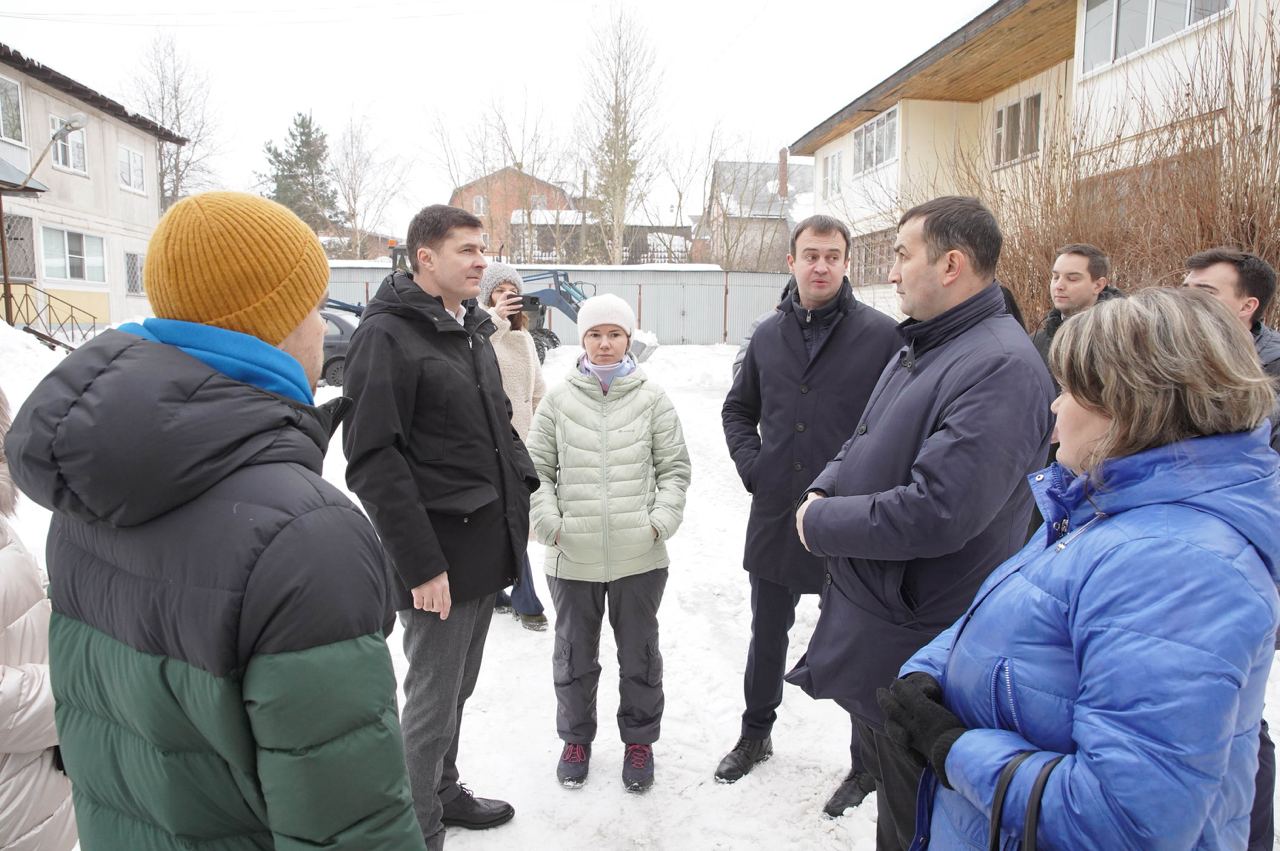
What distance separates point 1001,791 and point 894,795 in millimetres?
841

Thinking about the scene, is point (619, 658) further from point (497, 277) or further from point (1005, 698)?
point (497, 277)

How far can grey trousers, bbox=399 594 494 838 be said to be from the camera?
2615 mm

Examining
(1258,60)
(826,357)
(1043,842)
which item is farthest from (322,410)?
(1258,60)

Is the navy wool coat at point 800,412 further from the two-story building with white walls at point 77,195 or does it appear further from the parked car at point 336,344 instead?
the two-story building with white walls at point 77,195

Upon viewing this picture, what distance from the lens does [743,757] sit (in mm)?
3326

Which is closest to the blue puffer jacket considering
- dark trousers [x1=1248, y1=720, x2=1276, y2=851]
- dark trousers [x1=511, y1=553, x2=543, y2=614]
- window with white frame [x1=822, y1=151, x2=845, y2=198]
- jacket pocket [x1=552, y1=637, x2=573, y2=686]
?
dark trousers [x1=1248, y1=720, x2=1276, y2=851]

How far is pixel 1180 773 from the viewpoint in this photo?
1161mm

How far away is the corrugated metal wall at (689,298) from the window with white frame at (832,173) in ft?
10.5

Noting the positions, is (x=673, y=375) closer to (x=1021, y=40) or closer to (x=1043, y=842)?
(x=1021, y=40)

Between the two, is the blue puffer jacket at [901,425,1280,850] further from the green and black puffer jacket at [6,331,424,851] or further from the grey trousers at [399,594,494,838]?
the grey trousers at [399,594,494,838]

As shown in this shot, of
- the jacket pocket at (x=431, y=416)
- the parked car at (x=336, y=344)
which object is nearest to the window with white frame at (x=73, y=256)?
the parked car at (x=336, y=344)

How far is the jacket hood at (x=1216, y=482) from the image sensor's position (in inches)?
48.7

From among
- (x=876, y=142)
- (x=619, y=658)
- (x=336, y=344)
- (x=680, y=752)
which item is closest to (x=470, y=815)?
(x=619, y=658)

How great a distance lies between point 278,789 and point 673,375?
1604 centimetres
